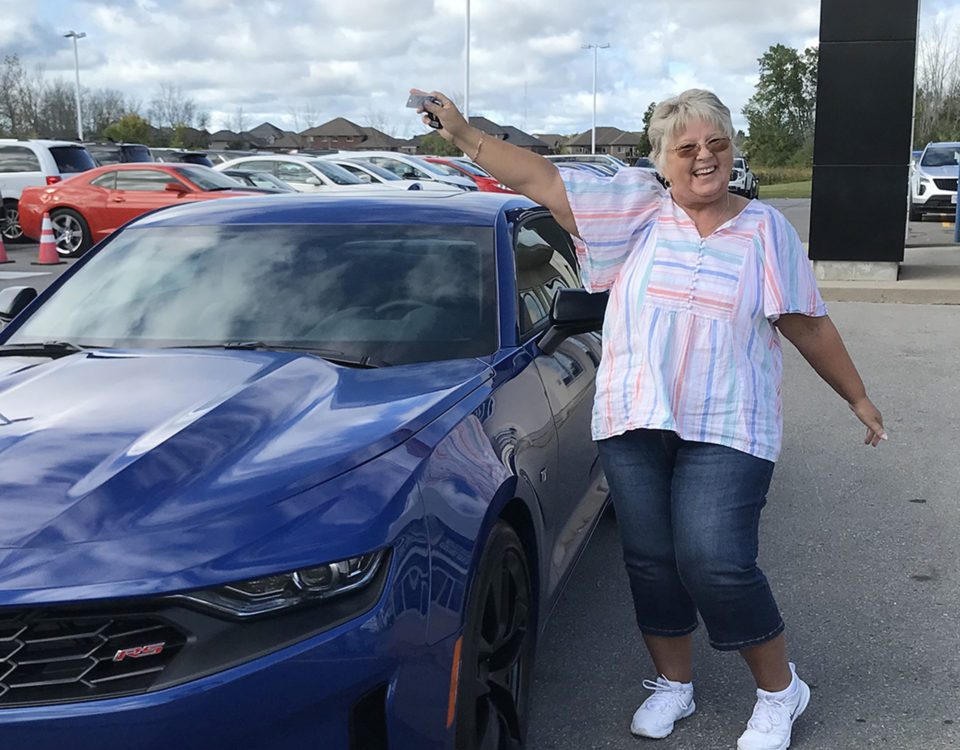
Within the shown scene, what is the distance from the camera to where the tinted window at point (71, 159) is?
63.7 ft

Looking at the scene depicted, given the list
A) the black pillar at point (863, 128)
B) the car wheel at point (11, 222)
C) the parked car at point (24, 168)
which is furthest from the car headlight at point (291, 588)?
the car wheel at point (11, 222)

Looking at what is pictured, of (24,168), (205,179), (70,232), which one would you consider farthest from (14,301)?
(24,168)

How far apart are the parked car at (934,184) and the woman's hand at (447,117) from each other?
Answer: 23205 mm

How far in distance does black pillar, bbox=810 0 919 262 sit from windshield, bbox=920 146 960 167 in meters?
13.7

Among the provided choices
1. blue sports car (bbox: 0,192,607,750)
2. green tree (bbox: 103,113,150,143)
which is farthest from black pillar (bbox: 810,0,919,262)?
green tree (bbox: 103,113,150,143)

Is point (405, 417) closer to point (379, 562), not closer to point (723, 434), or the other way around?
point (379, 562)

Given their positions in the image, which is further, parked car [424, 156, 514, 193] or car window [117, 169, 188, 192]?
parked car [424, 156, 514, 193]

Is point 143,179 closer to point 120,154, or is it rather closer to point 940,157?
point 120,154

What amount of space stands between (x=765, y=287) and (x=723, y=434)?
397 mm

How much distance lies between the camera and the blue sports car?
189 centimetres

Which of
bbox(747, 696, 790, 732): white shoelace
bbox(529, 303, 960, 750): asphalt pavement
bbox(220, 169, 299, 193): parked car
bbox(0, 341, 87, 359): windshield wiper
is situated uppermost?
bbox(220, 169, 299, 193): parked car

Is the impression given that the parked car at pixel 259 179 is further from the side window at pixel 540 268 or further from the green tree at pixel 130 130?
the green tree at pixel 130 130

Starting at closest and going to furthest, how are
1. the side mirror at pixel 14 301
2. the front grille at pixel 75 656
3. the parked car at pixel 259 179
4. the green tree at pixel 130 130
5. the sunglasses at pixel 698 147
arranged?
the front grille at pixel 75 656
the sunglasses at pixel 698 147
the side mirror at pixel 14 301
the parked car at pixel 259 179
the green tree at pixel 130 130

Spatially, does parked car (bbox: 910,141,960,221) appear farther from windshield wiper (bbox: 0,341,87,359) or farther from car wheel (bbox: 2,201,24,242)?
windshield wiper (bbox: 0,341,87,359)
